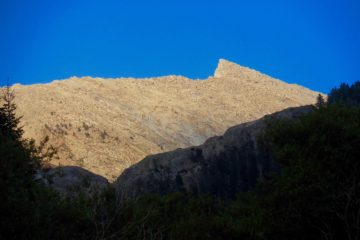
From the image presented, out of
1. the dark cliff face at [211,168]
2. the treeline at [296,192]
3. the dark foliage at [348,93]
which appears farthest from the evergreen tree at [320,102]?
the dark foliage at [348,93]

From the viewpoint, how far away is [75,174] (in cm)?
9812

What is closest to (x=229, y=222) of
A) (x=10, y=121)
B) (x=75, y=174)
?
(x=10, y=121)

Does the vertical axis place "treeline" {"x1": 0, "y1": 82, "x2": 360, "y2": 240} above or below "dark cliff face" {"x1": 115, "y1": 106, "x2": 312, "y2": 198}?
below

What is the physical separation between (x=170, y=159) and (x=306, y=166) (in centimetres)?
8623

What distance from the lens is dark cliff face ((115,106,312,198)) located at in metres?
104

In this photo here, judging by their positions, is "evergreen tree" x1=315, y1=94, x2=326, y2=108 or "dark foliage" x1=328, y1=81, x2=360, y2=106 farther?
"dark foliage" x1=328, y1=81, x2=360, y2=106

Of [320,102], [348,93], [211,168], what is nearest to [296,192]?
[320,102]

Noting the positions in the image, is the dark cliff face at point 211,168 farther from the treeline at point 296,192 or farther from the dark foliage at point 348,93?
Result: the treeline at point 296,192

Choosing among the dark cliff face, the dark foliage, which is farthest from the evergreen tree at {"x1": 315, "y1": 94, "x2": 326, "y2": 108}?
the dark foliage

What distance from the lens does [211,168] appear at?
353ft

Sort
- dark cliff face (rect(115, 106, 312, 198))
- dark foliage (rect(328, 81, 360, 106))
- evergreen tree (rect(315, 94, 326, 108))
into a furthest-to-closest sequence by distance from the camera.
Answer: dark foliage (rect(328, 81, 360, 106))
dark cliff face (rect(115, 106, 312, 198))
evergreen tree (rect(315, 94, 326, 108))

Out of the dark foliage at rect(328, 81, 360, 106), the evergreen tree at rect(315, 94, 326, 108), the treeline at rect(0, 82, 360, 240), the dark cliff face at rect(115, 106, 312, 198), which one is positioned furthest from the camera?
the dark foliage at rect(328, 81, 360, 106)

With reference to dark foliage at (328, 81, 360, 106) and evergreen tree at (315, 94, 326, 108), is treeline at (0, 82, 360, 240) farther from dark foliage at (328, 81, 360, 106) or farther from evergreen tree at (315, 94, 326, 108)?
dark foliage at (328, 81, 360, 106)

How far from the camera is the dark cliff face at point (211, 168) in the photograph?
103688mm
